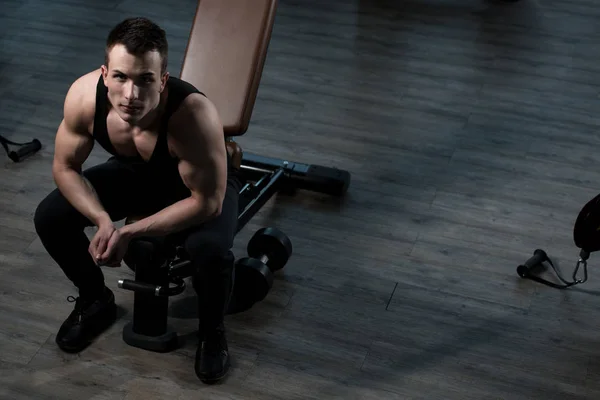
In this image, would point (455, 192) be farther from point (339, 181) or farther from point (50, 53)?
point (50, 53)

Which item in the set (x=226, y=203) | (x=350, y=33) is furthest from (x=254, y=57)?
(x=350, y=33)

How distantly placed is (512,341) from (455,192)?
70cm

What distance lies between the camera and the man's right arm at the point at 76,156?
2180 millimetres

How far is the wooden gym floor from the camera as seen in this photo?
2377 mm

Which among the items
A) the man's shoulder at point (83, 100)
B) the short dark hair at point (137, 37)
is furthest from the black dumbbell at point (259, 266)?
the short dark hair at point (137, 37)

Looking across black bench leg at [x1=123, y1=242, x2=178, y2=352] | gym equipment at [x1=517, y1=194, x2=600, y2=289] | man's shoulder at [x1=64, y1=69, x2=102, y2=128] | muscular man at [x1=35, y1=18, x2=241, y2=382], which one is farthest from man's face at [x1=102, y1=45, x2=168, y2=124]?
gym equipment at [x1=517, y1=194, x2=600, y2=289]

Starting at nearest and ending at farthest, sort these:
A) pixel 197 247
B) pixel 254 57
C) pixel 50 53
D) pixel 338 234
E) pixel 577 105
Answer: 1. pixel 197 247
2. pixel 254 57
3. pixel 338 234
4. pixel 577 105
5. pixel 50 53

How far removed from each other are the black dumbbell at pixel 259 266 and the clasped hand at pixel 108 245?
43 cm

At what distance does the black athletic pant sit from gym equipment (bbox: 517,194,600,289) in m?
0.89

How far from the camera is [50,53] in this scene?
379 centimetres

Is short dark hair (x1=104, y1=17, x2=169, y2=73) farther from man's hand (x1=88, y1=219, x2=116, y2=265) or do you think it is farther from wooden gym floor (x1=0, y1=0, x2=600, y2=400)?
wooden gym floor (x1=0, y1=0, x2=600, y2=400)

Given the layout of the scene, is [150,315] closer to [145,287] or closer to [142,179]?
[145,287]

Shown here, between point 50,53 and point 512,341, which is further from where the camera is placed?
point 50,53

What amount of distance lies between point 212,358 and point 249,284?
27 cm
